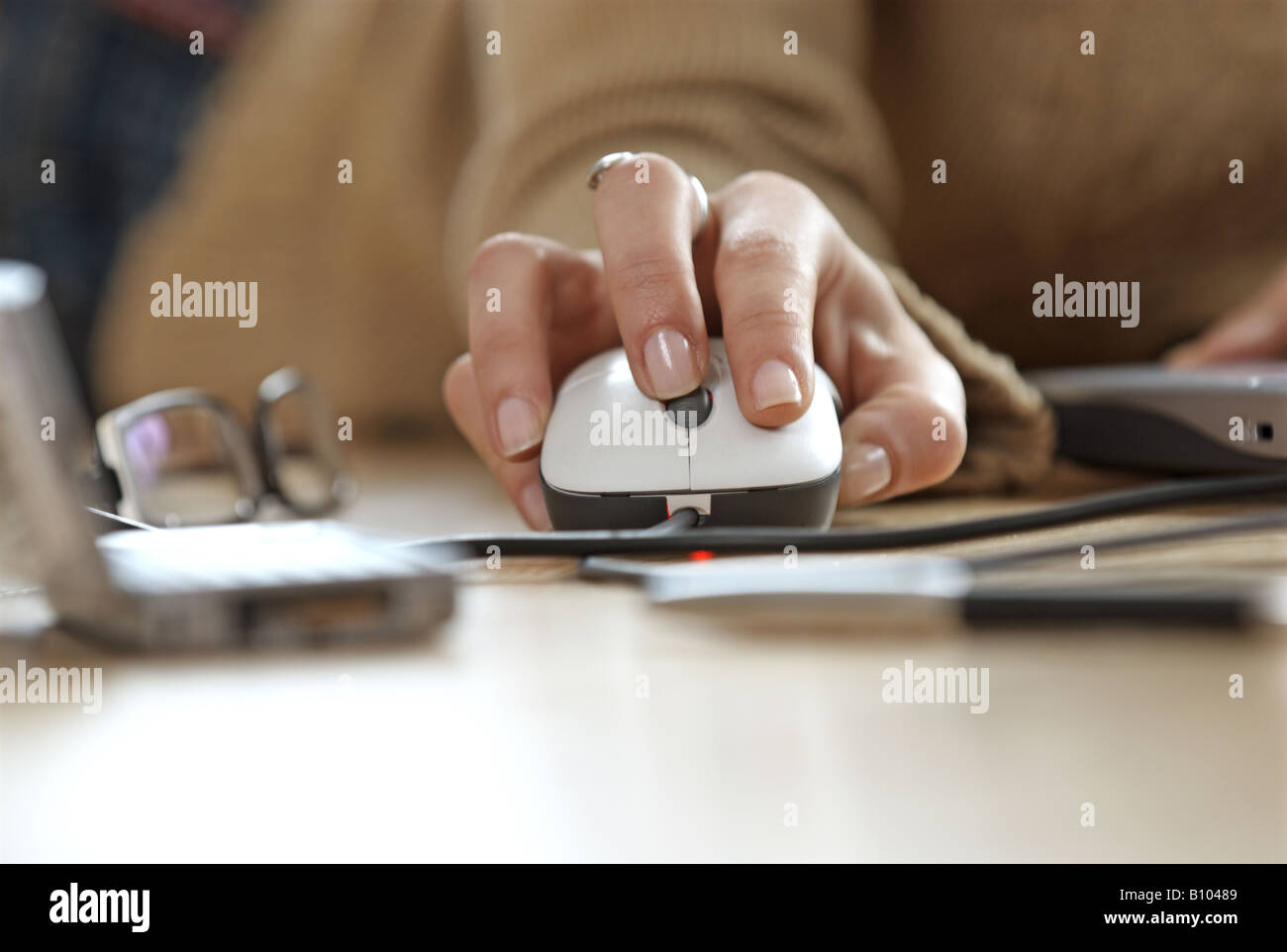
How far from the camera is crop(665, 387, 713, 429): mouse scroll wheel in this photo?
36 centimetres

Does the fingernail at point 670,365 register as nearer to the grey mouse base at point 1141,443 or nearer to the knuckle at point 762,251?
the knuckle at point 762,251

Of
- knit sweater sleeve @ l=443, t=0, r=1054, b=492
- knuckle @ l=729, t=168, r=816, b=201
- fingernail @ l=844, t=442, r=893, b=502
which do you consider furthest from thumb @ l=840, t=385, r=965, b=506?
knit sweater sleeve @ l=443, t=0, r=1054, b=492

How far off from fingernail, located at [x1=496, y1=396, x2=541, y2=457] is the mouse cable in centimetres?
5

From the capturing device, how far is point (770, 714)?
19cm

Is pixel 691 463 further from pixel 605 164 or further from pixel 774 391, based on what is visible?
pixel 605 164

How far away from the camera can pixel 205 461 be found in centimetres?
82

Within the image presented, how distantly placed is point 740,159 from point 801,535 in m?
0.38

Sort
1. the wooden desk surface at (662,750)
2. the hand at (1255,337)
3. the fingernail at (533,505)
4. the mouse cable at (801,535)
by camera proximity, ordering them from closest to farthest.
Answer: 1. the wooden desk surface at (662,750)
2. the mouse cable at (801,535)
3. the fingernail at (533,505)
4. the hand at (1255,337)

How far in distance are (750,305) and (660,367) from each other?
0.14 feet

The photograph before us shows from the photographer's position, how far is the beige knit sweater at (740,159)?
2.15 ft

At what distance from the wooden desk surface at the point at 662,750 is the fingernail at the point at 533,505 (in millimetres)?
159

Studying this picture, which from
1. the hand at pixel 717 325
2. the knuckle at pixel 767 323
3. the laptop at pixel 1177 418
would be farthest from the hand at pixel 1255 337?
the knuckle at pixel 767 323

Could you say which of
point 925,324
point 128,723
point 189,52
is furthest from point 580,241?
point 189,52
